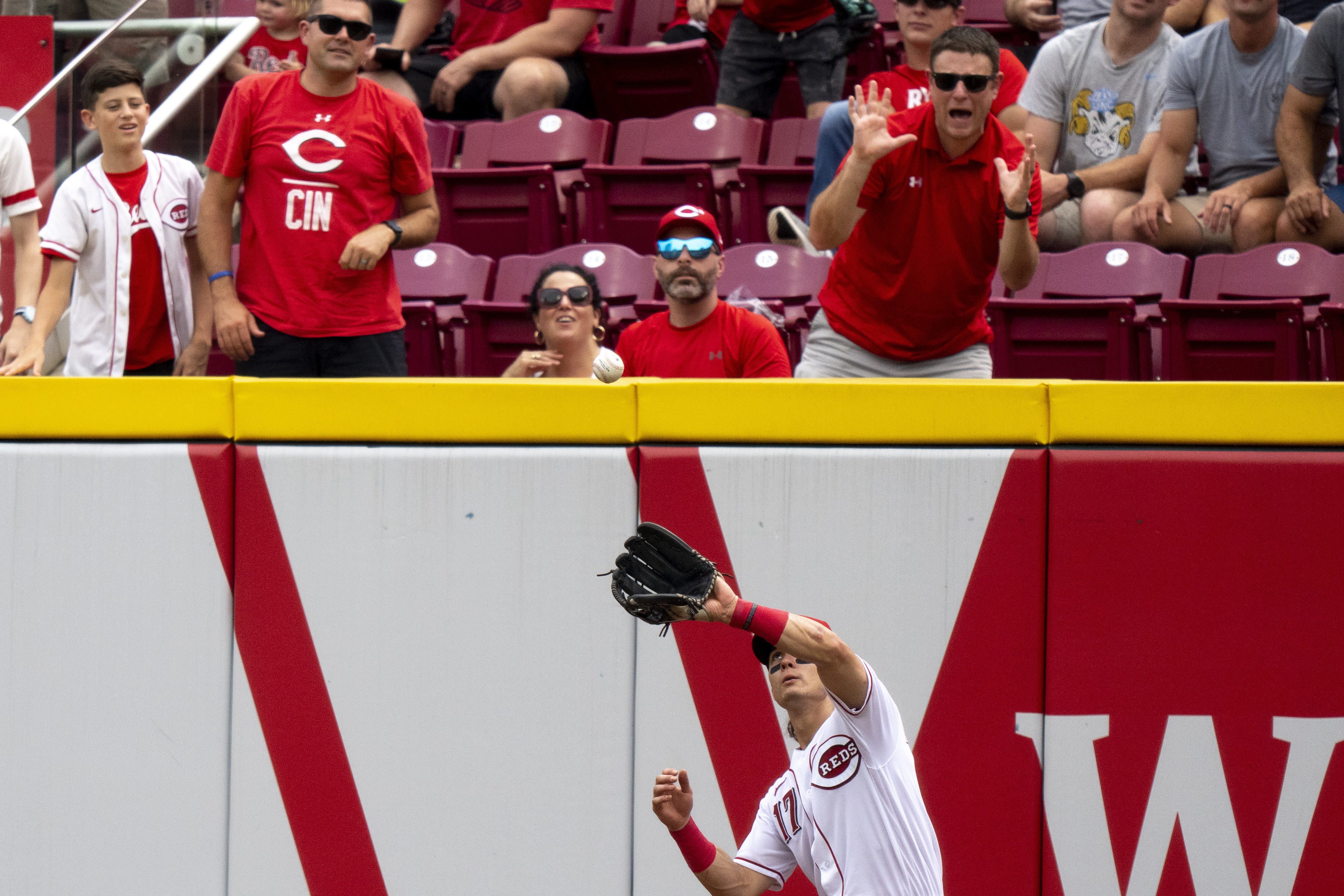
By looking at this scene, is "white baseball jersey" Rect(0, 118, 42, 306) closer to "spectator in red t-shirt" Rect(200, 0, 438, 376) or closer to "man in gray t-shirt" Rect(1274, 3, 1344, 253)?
"spectator in red t-shirt" Rect(200, 0, 438, 376)

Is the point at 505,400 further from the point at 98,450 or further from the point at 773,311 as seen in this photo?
the point at 773,311

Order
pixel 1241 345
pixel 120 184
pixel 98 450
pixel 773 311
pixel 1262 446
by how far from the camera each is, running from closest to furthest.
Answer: pixel 1262 446 → pixel 98 450 → pixel 120 184 → pixel 1241 345 → pixel 773 311

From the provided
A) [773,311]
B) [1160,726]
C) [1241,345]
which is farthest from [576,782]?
[1241,345]

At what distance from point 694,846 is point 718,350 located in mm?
2166

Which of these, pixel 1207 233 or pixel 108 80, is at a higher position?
pixel 108 80

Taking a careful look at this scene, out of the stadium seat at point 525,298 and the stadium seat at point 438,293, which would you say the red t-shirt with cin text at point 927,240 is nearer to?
the stadium seat at point 525,298

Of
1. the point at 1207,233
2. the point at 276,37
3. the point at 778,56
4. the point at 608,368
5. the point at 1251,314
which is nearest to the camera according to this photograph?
the point at 608,368

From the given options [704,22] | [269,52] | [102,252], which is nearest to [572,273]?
[102,252]

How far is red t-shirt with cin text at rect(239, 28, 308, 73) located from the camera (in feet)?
24.4

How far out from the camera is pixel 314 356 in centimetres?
498

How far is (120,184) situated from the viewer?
5.03 m

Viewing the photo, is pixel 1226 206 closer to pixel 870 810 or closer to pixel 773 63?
pixel 773 63

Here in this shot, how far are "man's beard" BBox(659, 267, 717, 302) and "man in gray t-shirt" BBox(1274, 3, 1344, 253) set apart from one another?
261cm

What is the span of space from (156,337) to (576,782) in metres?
2.33
